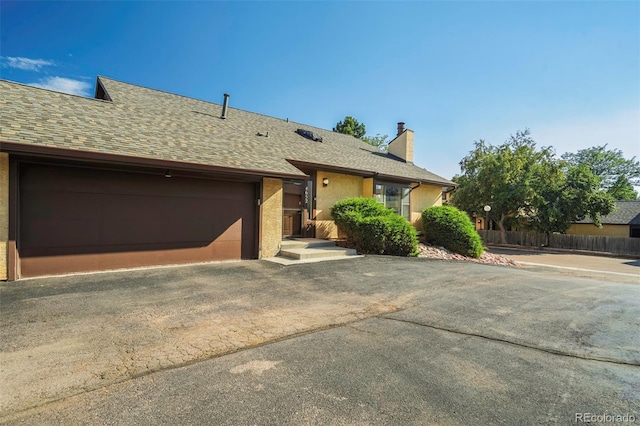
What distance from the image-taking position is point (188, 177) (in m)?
7.66

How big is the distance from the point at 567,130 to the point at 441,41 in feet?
36.6

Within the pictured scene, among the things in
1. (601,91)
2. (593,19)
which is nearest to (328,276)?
(593,19)

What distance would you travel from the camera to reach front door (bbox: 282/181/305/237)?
10.8 metres

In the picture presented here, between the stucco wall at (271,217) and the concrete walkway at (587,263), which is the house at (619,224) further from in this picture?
the stucco wall at (271,217)

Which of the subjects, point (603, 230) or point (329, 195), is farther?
point (603, 230)

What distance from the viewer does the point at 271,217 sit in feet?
29.5

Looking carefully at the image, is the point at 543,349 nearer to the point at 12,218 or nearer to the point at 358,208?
the point at 358,208

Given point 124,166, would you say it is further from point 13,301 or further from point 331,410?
point 331,410

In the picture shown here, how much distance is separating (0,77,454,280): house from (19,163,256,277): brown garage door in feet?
0.07

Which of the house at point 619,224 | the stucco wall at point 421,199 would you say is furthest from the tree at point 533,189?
the stucco wall at point 421,199

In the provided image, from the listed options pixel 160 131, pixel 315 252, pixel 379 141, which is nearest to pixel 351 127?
pixel 379 141

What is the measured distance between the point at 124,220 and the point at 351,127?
97.1 ft

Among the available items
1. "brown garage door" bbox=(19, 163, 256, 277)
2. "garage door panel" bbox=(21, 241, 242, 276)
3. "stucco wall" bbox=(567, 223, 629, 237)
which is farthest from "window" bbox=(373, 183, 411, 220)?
"stucco wall" bbox=(567, 223, 629, 237)

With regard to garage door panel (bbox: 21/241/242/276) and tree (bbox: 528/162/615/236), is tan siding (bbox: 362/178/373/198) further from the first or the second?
tree (bbox: 528/162/615/236)
